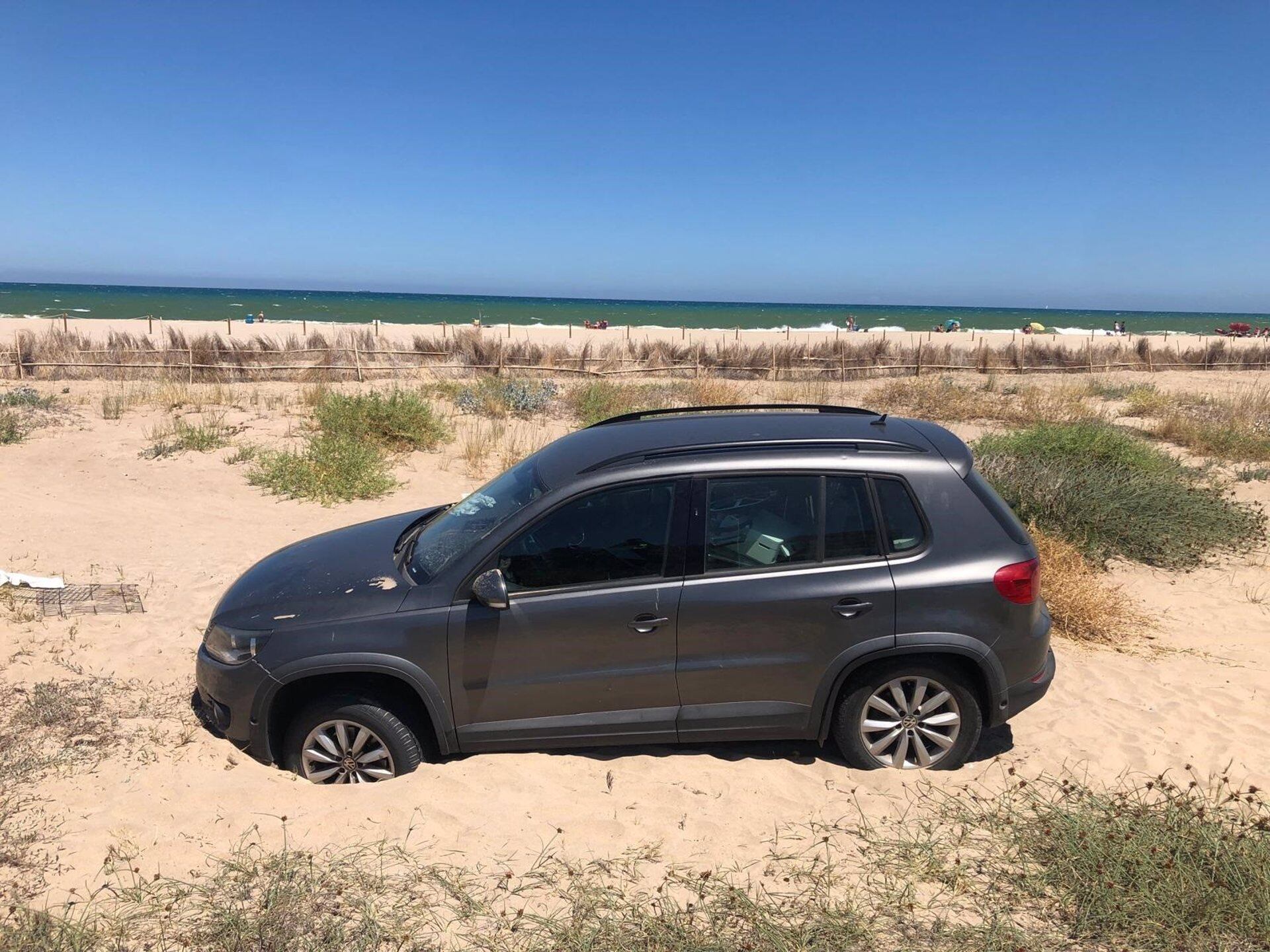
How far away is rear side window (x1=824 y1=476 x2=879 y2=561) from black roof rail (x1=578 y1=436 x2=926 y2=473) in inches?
8.4

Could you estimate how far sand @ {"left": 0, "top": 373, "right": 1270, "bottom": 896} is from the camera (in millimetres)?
3520

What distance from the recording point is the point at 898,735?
4.15 metres

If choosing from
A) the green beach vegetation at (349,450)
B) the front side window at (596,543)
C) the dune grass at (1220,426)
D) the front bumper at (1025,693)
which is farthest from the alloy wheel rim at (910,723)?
the dune grass at (1220,426)

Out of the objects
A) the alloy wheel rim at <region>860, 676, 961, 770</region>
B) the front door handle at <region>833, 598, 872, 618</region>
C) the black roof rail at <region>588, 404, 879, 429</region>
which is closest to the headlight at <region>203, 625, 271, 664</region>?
the black roof rail at <region>588, 404, 879, 429</region>

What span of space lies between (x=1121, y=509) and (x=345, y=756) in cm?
716

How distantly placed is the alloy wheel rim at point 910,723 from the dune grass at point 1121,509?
405cm

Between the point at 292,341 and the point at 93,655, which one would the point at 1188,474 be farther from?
the point at 292,341

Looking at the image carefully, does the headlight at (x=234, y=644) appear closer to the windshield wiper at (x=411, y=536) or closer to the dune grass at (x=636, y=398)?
the windshield wiper at (x=411, y=536)

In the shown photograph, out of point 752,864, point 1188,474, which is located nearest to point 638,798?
point 752,864

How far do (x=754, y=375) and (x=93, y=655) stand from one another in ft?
63.3

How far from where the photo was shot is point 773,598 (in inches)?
155

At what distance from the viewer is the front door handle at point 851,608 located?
3.92 meters

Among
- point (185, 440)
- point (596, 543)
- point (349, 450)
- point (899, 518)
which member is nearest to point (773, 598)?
point (899, 518)

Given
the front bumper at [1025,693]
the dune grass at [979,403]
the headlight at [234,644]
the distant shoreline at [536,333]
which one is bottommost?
the front bumper at [1025,693]
